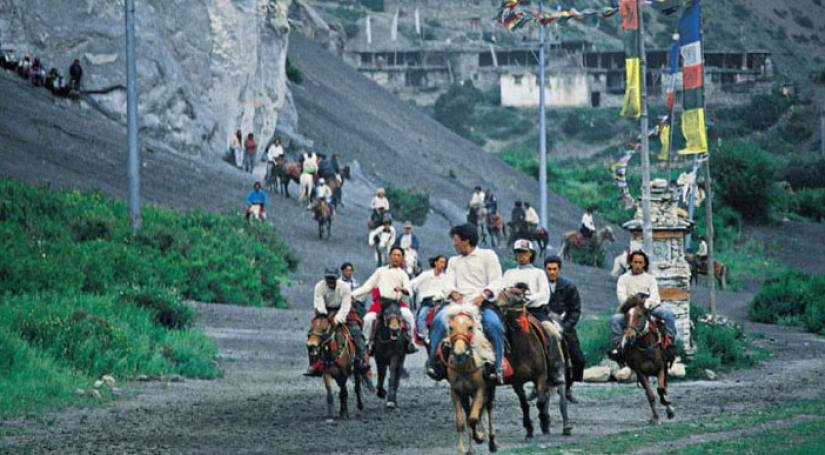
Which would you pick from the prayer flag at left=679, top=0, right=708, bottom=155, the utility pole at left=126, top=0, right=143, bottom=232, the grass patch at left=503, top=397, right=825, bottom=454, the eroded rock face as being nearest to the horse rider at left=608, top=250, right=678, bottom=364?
the grass patch at left=503, top=397, right=825, bottom=454

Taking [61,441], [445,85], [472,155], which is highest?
[445,85]

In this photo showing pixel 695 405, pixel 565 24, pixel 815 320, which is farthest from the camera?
pixel 565 24

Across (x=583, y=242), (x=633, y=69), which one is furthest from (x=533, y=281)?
(x=583, y=242)

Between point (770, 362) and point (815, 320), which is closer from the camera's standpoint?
point (770, 362)

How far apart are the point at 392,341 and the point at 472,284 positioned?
4409mm

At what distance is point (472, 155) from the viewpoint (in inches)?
3455

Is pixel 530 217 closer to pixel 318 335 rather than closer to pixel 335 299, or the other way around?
pixel 335 299

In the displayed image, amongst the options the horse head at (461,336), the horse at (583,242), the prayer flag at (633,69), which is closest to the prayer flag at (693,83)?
the prayer flag at (633,69)

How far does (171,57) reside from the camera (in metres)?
64.4

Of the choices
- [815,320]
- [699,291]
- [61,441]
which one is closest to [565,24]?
[699,291]

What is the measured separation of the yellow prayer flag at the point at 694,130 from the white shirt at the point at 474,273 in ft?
42.0

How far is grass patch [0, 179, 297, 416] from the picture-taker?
995 inches

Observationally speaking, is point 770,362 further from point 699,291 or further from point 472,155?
point 472,155

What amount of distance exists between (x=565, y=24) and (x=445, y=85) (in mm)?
24598
